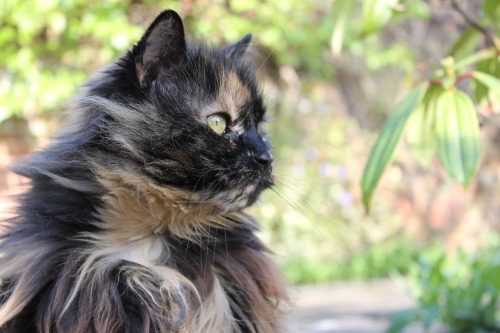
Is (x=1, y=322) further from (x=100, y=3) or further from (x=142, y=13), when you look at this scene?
(x=142, y=13)

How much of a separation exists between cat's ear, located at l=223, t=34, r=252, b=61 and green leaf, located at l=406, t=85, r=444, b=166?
25.7 inches

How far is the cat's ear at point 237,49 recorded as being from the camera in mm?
1767

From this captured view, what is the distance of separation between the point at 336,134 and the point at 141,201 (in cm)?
520

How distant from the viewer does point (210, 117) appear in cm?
152

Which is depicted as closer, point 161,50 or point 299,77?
point 161,50

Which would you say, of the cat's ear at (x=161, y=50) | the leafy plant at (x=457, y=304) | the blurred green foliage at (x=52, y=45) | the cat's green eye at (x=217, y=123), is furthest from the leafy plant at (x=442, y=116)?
the blurred green foliage at (x=52, y=45)

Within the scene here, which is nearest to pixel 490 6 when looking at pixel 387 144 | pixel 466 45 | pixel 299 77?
pixel 466 45

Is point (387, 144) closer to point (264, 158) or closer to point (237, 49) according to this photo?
point (264, 158)

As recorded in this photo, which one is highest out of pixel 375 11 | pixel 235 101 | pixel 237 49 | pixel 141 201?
pixel 375 11

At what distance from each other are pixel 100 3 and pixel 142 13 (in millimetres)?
456

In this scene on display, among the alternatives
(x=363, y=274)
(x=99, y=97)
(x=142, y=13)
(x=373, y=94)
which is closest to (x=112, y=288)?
(x=99, y=97)

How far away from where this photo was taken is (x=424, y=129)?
1881 millimetres

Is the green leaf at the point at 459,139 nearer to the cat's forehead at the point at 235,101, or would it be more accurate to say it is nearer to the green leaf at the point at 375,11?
the green leaf at the point at 375,11

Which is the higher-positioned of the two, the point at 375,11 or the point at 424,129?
the point at 375,11
